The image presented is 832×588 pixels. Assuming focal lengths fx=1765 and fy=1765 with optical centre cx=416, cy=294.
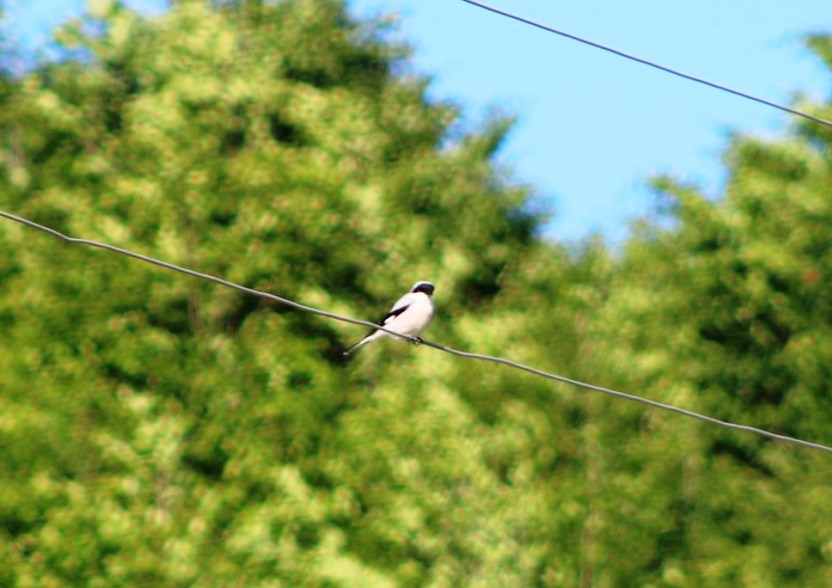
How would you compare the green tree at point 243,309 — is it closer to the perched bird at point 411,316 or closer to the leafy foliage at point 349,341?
the leafy foliage at point 349,341

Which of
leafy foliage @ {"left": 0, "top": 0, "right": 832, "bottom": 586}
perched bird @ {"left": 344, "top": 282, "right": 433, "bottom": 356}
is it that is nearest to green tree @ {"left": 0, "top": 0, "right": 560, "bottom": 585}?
leafy foliage @ {"left": 0, "top": 0, "right": 832, "bottom": 586}

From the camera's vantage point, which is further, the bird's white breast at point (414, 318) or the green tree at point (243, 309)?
the green tree at point (243, 309)

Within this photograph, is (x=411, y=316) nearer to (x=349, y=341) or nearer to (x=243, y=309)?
(x=349, y=341)

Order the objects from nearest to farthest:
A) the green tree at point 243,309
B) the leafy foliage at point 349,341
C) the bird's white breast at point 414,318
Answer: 1. the bird's white breast at point 414,318
2. the leafy foliage at point 349,341
3. the green tree at point 243,309

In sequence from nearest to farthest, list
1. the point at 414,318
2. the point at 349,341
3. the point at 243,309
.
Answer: the point at 414,318, the point at 349,341, the point at 243,309

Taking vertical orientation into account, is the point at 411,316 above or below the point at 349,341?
below

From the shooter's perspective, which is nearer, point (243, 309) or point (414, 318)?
point (414, 318)

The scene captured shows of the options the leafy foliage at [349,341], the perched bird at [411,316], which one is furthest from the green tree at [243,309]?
the perched bird at [411,316]

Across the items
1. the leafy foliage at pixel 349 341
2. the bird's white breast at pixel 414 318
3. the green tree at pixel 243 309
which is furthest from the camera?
the green tree at pixel 243 309

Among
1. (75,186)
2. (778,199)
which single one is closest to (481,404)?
(778,199)

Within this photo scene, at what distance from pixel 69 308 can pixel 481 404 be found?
20.2ft

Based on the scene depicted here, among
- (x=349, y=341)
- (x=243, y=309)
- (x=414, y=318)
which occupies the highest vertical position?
(x=349, y=341)

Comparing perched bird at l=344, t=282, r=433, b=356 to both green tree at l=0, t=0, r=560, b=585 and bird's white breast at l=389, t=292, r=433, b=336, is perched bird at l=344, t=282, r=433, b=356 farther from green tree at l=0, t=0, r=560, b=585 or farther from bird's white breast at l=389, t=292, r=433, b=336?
green tree at l=0, t=0, r=560, b=585

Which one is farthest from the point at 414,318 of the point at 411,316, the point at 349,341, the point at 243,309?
the point at 243,309
